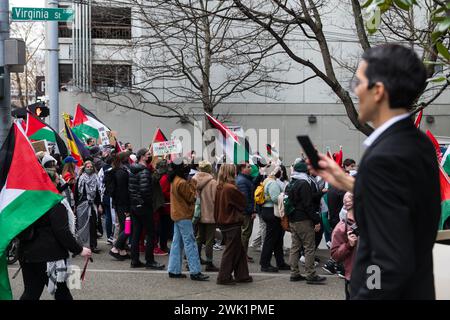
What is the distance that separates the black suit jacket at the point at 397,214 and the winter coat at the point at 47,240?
407 centimetres

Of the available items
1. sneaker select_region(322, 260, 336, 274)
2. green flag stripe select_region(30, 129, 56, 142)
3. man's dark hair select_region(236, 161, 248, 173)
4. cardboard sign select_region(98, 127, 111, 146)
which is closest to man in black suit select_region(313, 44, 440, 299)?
sneaker select_region(322, 260, 336, 274)

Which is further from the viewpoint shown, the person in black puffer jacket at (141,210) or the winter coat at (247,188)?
the winter coat at (247,188)

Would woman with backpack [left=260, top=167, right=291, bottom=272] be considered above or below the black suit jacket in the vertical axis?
below

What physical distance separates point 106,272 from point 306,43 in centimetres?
1932

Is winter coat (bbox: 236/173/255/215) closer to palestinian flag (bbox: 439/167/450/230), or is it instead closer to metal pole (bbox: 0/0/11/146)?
palestinian flag (bbox: 439/167/450/230)

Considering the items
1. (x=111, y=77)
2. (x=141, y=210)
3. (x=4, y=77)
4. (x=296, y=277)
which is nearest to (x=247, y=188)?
(x=141, y=210)

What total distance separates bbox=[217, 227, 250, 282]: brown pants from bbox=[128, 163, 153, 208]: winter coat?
1.58m

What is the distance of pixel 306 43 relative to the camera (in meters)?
27.3

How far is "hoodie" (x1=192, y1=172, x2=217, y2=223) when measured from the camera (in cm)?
1022

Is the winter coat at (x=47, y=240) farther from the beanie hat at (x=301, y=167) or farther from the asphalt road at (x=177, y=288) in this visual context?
the beanie hat at (x=301, y=167)

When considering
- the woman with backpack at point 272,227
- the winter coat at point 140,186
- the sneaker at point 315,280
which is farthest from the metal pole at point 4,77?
the sneaker at point 315,280

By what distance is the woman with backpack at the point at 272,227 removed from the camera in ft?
33.5
